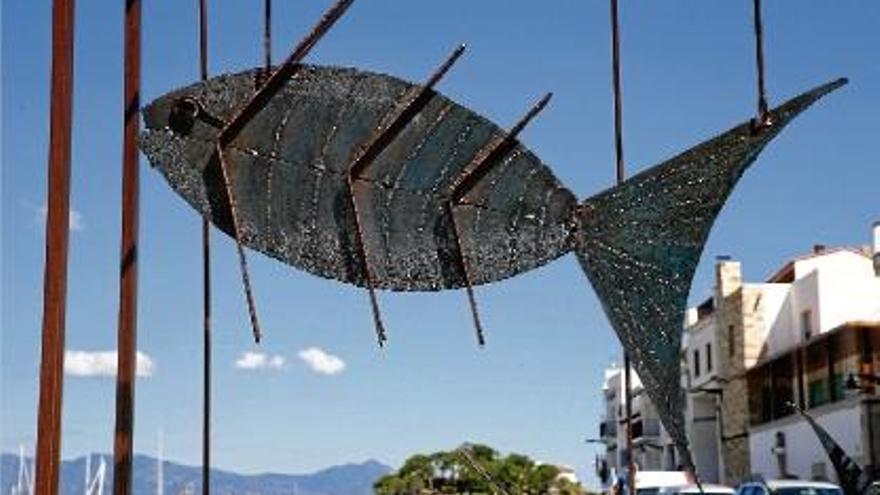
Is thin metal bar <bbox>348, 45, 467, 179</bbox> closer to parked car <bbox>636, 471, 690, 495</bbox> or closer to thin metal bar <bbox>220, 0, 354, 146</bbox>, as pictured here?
thin metal bar <bbox>220, 0, 354, 146</bbox>

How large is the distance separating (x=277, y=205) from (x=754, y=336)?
32067mm

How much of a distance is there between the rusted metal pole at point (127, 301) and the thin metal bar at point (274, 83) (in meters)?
0.37

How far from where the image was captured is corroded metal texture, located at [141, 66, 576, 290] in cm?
416

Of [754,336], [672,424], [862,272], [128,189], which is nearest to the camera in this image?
[672,424]

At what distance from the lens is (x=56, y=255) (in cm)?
409

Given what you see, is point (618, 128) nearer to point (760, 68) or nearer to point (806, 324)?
point (760, 68)

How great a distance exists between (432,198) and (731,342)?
→ 33224 millimetres

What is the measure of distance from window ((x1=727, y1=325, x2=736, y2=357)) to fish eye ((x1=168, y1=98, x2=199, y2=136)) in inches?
1305

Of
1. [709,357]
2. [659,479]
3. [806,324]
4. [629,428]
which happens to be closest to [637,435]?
[709,357]

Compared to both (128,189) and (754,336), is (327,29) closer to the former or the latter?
(128,189)

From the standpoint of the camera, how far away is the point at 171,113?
414cm

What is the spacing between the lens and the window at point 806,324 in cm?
3236

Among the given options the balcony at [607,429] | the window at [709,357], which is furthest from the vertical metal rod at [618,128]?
the balcony at [607,429]

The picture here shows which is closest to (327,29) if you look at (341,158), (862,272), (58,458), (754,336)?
(341,158)
